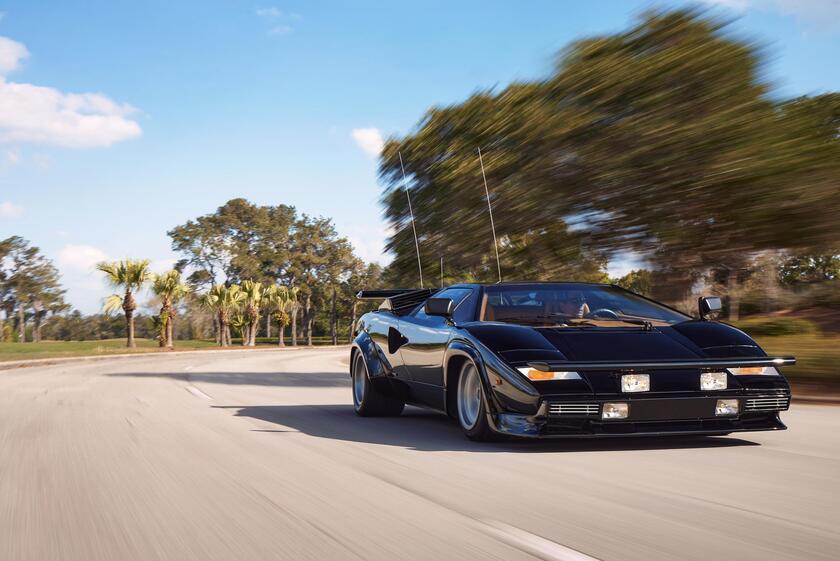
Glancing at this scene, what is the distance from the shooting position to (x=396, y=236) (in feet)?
93.8

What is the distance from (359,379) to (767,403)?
468 centimetres

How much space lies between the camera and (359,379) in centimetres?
986

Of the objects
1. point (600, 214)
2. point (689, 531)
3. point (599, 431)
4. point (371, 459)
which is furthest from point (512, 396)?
point (600, 214)

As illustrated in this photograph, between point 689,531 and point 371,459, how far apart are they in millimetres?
2826

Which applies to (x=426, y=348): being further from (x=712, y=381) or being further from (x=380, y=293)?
(x=712, y=381)

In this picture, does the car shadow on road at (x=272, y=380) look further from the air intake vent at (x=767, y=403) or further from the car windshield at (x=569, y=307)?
the air intake vent at (x=767, y=403)

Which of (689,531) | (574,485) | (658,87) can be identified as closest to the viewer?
(689,531)

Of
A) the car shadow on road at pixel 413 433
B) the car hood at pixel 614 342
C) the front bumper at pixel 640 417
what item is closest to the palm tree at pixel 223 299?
the car shadow on road at pixel 413 433

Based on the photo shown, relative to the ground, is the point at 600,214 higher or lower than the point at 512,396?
higher

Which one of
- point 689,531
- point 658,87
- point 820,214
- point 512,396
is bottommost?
point 689,531

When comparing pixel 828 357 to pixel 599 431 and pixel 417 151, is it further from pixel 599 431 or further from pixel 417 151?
pixel 417 151

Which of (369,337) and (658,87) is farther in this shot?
(658,87)

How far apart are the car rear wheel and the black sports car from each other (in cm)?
1

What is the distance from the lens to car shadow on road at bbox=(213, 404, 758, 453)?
672 centimetres
